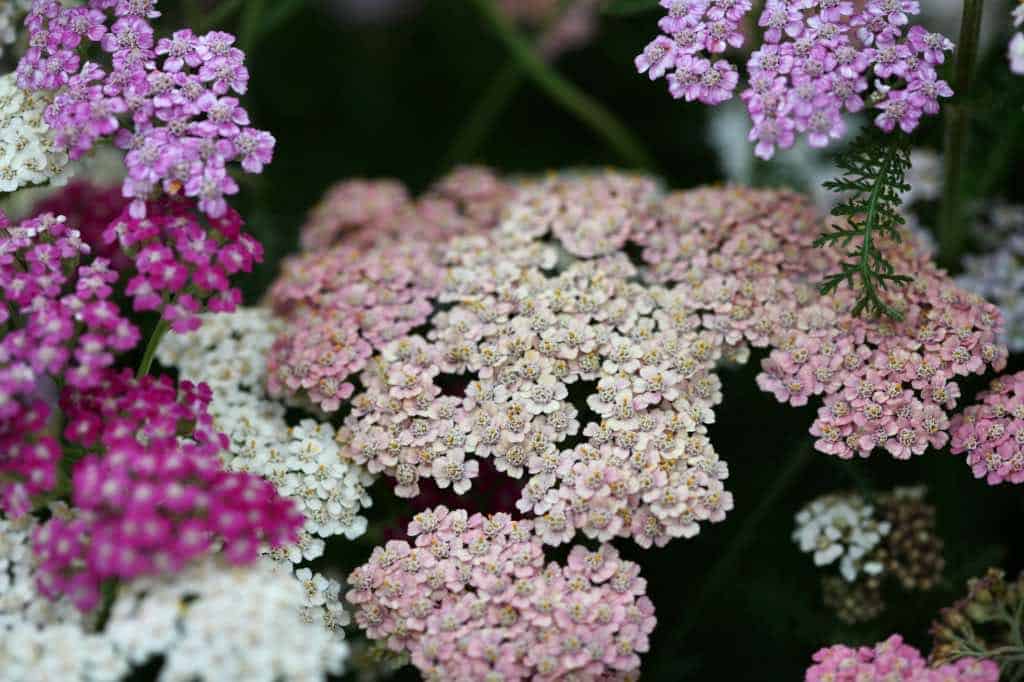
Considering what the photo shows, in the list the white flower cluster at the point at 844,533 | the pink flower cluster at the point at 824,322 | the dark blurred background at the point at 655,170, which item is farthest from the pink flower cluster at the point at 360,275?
the white flower cluster at the point at 844,533

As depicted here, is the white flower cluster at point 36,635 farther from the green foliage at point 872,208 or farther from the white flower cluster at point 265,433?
the green foliage at point 872,208

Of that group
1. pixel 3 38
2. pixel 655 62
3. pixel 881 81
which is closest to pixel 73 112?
pixel 3 38

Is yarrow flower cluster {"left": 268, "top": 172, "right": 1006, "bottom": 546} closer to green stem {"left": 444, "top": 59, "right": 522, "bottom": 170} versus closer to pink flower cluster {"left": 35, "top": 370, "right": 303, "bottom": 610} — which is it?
pink flower cluster {"left": 35, "top": 370, "right": 303, "bottom": 610}

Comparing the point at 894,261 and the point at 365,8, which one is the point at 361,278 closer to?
the point at 894,261

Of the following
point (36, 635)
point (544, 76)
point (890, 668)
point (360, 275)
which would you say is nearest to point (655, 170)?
point (544, 76)

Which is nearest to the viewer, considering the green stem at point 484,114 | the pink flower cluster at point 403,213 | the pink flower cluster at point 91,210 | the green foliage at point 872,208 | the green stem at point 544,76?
the green foliage at point 872,208
